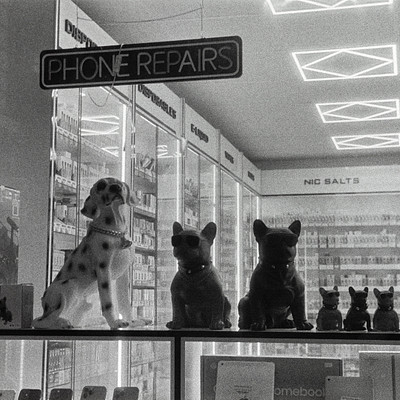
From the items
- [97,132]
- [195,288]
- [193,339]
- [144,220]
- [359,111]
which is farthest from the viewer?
[359,111]

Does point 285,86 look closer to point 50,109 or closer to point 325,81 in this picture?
point 325,81

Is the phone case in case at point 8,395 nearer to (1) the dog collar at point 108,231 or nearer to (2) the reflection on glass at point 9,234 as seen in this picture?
(1) the dog collar at point 108,231

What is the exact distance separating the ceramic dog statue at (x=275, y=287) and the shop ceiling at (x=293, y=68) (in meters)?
2.48

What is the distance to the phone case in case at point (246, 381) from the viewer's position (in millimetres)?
2111

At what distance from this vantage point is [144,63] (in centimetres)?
279

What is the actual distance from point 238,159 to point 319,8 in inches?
168

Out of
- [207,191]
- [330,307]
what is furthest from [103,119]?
[207,191]

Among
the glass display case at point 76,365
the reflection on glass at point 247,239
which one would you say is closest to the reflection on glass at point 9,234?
the glass display case at point 76,365

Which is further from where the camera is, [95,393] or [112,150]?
[112,150]

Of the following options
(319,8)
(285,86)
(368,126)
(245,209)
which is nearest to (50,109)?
(319,8)

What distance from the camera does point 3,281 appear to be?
3.46 metres

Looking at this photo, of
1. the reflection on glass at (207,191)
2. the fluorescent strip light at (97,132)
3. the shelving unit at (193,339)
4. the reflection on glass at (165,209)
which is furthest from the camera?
the reflection on glass at (207,191)

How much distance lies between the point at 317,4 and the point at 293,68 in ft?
4.50

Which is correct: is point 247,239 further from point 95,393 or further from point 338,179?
point 95,393
